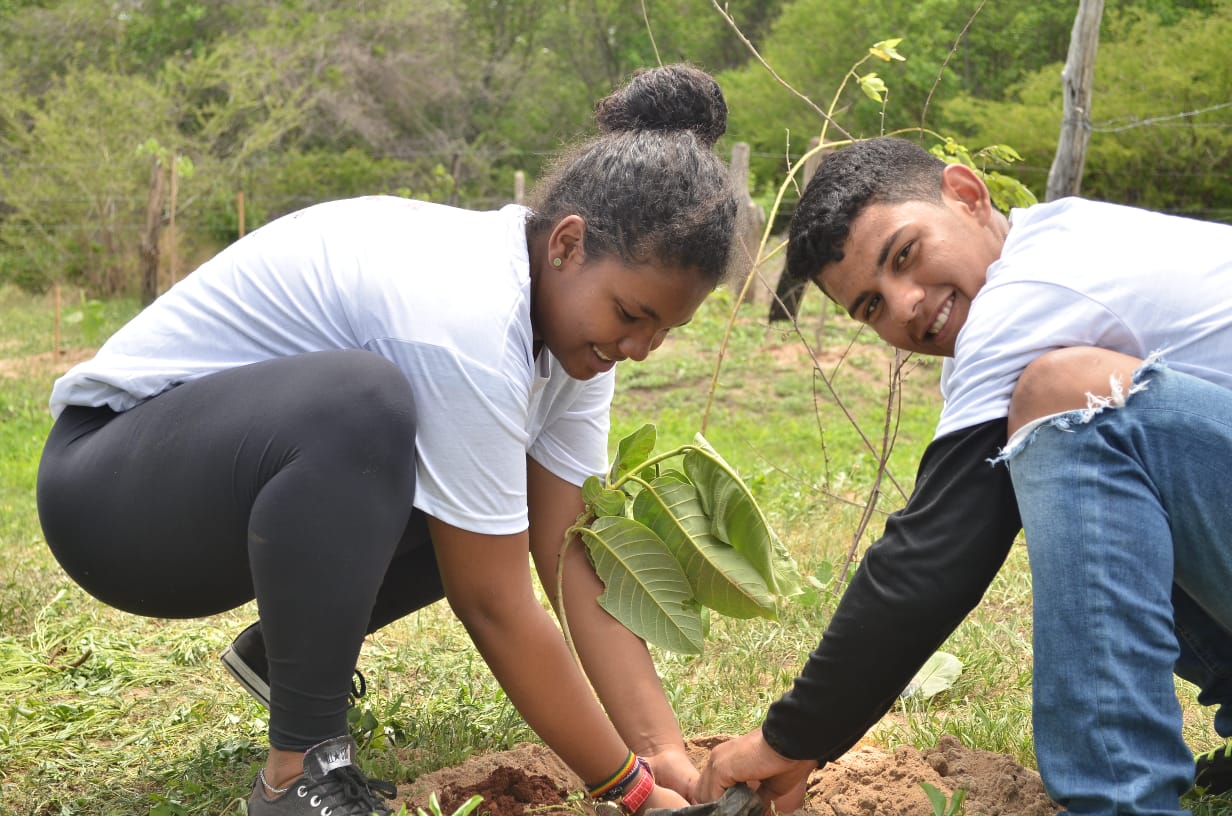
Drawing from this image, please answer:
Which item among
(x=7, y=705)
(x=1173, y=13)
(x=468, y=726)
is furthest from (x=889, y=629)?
(x=1173, y=13)

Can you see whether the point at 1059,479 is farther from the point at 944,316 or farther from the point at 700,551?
the point at 700,551

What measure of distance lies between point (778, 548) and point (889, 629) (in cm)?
50

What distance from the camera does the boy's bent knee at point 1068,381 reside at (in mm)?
1522

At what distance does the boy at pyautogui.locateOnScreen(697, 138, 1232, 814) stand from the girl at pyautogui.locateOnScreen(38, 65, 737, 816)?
300mm

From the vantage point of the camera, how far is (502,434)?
169 cm

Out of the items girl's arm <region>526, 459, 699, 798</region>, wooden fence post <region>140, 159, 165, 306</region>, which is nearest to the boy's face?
girl's arm <region>526, 459, 699, 798</region>

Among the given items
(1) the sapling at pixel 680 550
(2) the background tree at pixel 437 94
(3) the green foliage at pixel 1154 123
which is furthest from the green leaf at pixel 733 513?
(3) the green foliage at pixel 1154 123

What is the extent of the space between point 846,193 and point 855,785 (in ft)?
3.18

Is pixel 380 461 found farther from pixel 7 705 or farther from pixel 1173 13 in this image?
pixel 1173 13

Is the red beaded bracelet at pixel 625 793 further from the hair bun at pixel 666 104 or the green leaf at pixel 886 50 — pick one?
the green leaf at pixel 886 50

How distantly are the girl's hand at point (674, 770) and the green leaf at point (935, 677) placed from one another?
26.1 inches

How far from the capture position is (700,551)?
2.08 meters

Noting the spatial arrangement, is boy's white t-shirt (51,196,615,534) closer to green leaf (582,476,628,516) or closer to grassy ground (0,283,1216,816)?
green leaf (582,476,628,516)

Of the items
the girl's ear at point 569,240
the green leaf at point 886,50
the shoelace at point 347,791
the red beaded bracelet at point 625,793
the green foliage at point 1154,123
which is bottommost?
the green foliage at point 1154,123
